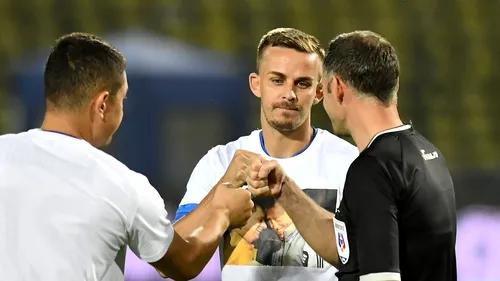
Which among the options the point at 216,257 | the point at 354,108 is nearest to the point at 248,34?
the point at 216,257

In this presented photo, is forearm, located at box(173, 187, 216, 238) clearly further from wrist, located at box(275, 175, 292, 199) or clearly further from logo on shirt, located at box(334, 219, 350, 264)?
logo on shirt, located at box(334, 219, 350, 264)

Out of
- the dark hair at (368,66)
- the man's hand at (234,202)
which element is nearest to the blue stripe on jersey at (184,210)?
the man's hand at (234,202)

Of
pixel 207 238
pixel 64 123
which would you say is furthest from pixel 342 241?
pixel 64 123

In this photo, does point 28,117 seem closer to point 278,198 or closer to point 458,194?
point 458,194

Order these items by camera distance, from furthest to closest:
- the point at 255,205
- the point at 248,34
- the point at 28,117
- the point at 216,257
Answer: the point at 248,34, the point at 28,117, the point at 216,257, the point at 255,205

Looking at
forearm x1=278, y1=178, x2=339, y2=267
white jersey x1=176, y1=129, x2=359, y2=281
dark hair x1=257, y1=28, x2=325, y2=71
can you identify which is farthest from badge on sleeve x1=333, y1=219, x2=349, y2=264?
dark hair x1=257, y1=28, x2=325, y2=71

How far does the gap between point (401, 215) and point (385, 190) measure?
11 cm

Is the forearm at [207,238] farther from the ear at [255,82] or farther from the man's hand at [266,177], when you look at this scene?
the ear at [255,82]

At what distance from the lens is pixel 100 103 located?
8.46ft

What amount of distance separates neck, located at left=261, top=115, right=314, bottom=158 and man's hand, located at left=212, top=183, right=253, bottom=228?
10.3 inches

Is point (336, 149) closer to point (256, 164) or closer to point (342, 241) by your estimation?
point (256, 164)

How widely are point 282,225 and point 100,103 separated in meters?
0.99

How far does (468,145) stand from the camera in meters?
7.90

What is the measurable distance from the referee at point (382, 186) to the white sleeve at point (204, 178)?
0.67 metres
